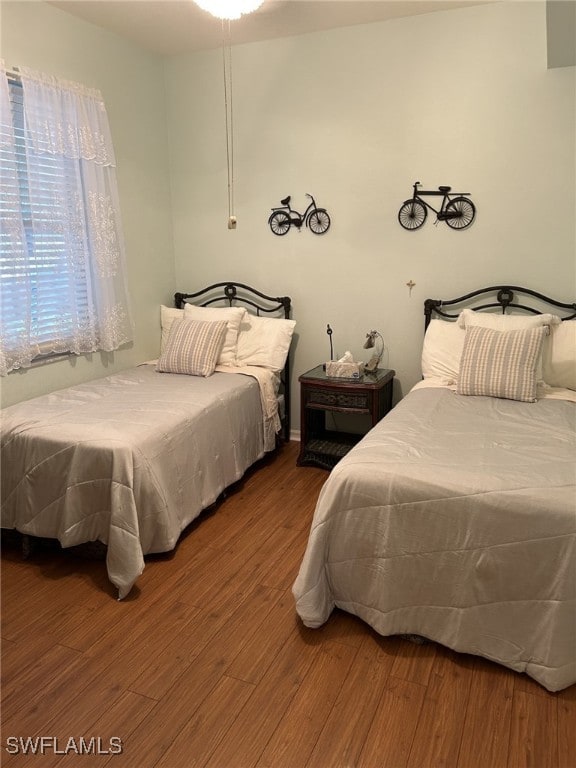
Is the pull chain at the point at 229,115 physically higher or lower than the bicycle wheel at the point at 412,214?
higher

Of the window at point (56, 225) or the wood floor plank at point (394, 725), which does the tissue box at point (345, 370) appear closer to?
the window at point (56, 225)

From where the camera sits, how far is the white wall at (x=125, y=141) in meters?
2.95

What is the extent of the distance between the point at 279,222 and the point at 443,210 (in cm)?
110

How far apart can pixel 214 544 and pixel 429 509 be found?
1.23 meters

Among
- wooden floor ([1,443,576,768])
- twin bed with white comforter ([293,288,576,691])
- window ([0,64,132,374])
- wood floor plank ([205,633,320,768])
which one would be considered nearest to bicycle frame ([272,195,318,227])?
window ([0,64,132,374])

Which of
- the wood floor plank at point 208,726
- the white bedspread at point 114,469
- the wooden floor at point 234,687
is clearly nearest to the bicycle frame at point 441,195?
the white bedspread at point 114,469

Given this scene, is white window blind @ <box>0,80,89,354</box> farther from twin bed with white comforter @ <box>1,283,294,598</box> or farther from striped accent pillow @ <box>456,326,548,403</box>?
striped accent pillow @ <box>456,326,548,403</box>

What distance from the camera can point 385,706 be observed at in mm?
1762

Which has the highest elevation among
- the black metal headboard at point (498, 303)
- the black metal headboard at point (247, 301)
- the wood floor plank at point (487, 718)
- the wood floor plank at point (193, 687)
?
the black metal headboard at point (498, 303)

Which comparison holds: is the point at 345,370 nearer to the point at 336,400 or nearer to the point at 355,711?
the point at 336,400

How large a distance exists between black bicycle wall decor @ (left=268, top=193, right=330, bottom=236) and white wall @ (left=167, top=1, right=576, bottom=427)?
0.05 m

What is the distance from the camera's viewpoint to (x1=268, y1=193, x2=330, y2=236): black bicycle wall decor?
12.1 feet

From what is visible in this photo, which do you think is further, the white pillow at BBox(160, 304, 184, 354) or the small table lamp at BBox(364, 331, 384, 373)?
the white pillow at BBox(160, 304, 184, 354)

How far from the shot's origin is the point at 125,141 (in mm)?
3650
